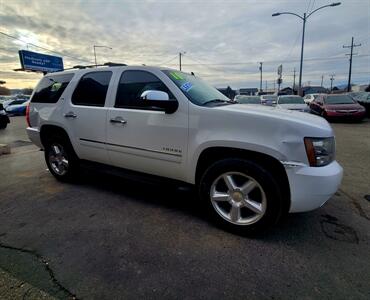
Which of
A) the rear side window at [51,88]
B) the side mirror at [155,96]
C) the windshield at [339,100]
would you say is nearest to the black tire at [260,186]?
the side mirror at [155,96]

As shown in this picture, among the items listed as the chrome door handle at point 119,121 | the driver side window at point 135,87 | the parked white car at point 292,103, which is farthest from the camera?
the parked white car at point 292,103

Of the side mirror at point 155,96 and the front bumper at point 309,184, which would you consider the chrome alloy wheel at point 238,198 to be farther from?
the side mirror at point 155,96

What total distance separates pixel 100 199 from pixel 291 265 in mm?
2693

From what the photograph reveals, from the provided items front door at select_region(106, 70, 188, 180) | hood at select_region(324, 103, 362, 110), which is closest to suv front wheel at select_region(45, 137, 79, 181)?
front door at select_region(106, 70, 188, 180)

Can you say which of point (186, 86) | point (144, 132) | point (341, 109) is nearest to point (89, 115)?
point (144, 132)

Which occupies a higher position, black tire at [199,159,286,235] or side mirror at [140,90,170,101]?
side mirror at [140,90,170,101]

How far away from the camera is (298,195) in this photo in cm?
247

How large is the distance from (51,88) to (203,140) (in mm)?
3072

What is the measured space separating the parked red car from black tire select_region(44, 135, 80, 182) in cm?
1289

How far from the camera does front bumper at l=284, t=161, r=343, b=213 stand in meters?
2.41

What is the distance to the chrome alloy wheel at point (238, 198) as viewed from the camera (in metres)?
2.67

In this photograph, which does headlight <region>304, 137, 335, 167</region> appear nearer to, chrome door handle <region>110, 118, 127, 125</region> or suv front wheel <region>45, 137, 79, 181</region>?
chrome door handle <region>110, 118, 127, 125</region>

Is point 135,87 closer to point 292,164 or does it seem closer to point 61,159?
point 61,159

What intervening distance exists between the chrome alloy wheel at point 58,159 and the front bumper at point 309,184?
359 cm
